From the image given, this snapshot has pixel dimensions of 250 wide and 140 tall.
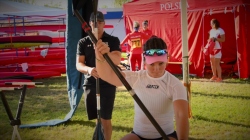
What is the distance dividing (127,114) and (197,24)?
5638 mm

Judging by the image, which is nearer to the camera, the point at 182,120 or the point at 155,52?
the point at 182,120

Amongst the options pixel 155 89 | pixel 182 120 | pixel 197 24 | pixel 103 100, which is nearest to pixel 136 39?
pixel 197 24

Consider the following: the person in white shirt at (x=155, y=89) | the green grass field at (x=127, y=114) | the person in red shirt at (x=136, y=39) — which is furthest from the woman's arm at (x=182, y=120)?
the person in red shirt at (x=136, y=39)

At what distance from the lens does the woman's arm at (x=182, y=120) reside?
2.21m

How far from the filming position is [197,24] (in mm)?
10664

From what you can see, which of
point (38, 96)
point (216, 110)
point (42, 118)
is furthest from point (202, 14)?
point (42, 118)

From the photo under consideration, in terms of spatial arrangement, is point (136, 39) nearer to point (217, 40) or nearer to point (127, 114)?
point (217, 40)

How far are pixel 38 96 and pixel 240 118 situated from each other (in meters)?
5.27

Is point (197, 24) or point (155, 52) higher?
point (197, 24)

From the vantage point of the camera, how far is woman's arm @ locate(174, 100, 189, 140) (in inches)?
87.0

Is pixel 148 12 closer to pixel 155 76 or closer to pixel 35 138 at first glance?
pixel 35 138

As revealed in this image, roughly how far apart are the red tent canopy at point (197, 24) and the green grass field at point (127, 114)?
1622 mm

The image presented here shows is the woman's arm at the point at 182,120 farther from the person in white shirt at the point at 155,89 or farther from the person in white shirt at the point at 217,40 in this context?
the person in white shirt at the point at 217,40

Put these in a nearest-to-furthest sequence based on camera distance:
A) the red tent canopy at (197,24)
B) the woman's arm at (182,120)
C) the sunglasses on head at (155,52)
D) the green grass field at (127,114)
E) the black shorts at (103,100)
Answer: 1. the woman's arm at (182,120)
2. the sunglasses on head at (155,52)
3. the black shorts at (103,100)
4. the green grass field at (127,114)
5. the red tent canopy at (197,24)
